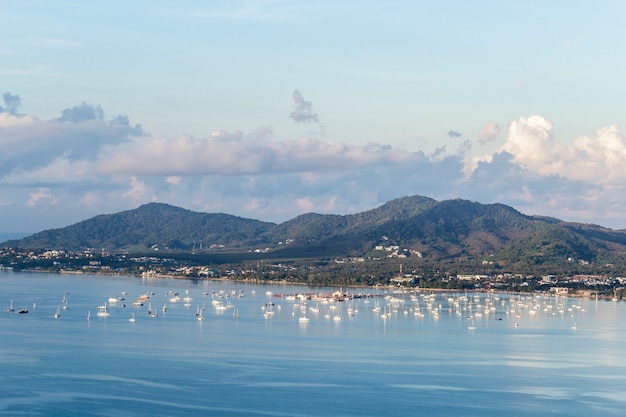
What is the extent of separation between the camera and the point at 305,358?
4997 centimetres

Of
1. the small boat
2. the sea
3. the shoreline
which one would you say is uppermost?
the shoreline

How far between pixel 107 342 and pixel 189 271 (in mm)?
82944

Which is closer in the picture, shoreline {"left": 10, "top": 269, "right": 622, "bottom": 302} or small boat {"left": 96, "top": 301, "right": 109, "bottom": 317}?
small boat {"left": 96, "top": 301, "right": 109, "bottom": 317}

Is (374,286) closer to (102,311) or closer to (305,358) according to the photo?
(102,311)

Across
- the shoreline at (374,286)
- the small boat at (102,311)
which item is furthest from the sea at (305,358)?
the shoreline at (374,286)

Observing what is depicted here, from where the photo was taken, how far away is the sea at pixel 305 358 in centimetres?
3912

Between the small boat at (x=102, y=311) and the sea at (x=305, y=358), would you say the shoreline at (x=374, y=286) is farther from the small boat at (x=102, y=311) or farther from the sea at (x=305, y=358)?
the small boat at (x=102, y=311)

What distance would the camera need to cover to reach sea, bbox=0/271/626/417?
39.1 meters

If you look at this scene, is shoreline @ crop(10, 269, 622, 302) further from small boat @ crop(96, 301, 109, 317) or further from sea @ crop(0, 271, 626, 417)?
small boat @ crop(96, 301, 109, 317)

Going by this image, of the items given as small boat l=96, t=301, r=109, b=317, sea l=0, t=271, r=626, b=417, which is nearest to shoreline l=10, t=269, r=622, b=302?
sea l=0, t=271, r=626, b=417

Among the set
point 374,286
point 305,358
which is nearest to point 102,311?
point 305,358

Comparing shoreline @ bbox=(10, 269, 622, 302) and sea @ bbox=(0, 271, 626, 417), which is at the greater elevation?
shoreline @ bbox=(10, 269, 622, 302)

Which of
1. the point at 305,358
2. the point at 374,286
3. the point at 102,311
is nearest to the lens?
the point at 305,358

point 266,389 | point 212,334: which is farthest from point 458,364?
point 212,334
